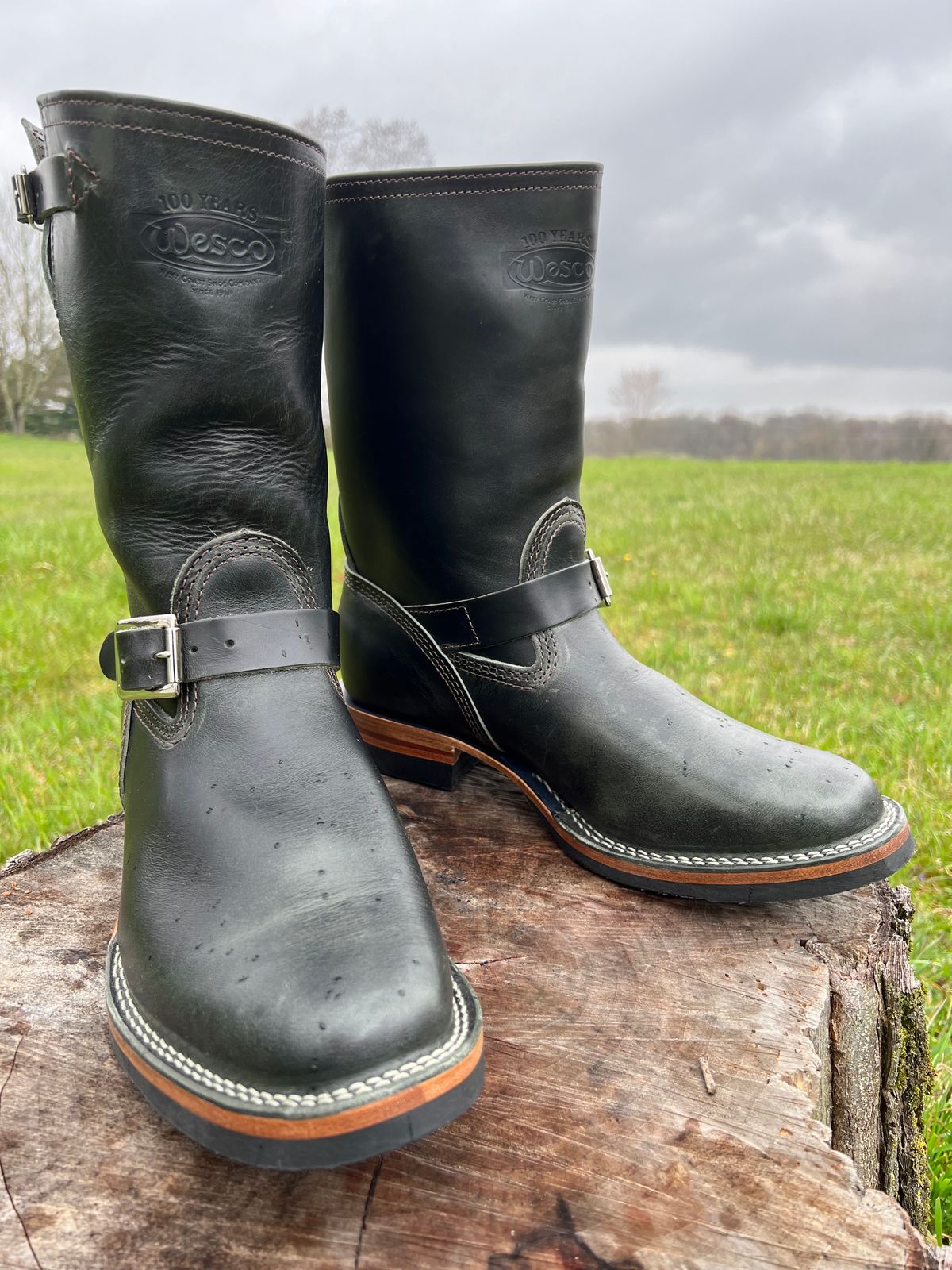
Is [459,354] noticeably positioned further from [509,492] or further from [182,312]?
[182,312]

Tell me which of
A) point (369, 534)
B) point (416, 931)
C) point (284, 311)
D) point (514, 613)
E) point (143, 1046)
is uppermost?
point (284, 311)

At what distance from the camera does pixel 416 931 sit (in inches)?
38.6

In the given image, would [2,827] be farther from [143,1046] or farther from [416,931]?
[416,931]

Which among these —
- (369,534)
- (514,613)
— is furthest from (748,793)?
(369,534)

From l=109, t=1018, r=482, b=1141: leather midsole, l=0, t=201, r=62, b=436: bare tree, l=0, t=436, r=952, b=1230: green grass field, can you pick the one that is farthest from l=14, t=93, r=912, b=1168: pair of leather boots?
l=0, t=201, r=62, b=436: bare tree

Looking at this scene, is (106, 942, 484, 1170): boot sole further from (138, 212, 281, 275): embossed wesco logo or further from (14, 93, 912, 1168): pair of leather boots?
(138, 212, 281, 275): embossed wesco logo

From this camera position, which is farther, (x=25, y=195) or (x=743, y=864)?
(x=743, y=864)

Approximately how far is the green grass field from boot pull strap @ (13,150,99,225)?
171 cm

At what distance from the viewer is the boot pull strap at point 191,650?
1.16 meters

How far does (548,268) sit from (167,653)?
0.80 m

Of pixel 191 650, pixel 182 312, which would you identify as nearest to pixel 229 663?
pixel 191 650

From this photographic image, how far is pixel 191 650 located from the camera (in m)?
1.17

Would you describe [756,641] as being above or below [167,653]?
below

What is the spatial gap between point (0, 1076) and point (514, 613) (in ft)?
3.00
